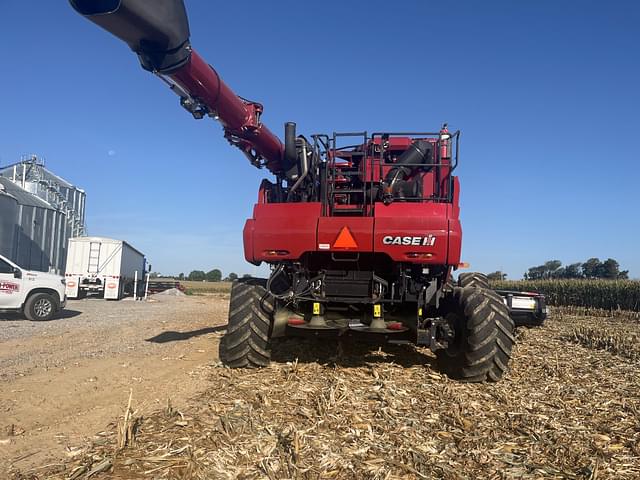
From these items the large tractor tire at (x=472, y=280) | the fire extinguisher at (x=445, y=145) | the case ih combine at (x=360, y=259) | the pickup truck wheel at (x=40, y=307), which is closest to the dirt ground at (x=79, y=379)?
the case ih combine at (x=360, y=259)

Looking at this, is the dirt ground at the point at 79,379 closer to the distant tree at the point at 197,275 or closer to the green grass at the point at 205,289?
the green grass at the point at 205,289

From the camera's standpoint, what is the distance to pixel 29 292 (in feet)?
44.8

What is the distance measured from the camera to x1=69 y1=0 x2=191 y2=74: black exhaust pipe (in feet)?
13.6

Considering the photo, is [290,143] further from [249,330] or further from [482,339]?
[482,339]

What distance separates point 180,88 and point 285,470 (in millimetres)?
4263

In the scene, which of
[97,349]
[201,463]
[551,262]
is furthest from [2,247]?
[551,262]

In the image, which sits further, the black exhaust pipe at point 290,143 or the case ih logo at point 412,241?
the black exhaust pipe at point 290,143

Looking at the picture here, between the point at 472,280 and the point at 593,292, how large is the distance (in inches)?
979

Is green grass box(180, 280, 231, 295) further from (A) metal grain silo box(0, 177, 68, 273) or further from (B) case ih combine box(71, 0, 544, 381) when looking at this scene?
(B) case ih combine box(71, 0, 544, 381)

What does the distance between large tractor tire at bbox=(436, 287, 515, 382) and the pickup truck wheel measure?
1185 centimetres

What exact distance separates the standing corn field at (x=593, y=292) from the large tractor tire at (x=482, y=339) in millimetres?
22277

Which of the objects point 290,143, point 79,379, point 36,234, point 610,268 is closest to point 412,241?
point 290,143

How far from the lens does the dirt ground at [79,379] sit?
4105mm

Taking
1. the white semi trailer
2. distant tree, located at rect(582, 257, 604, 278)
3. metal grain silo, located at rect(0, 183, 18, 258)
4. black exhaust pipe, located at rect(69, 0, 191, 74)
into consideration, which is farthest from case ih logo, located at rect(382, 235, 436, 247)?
distant tree, located at rect(582, 257, 604, 278)
